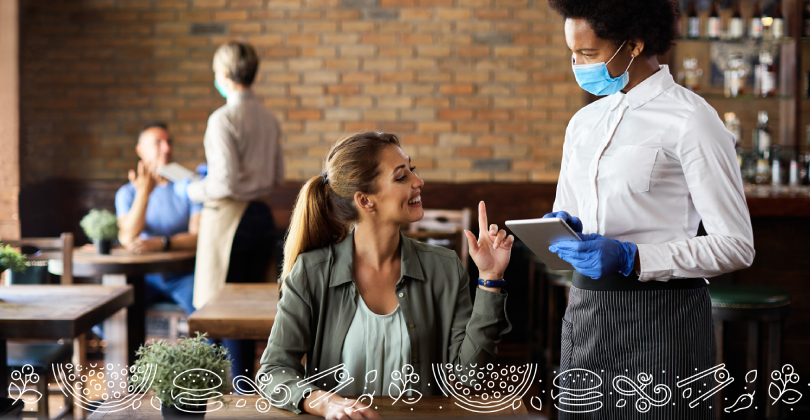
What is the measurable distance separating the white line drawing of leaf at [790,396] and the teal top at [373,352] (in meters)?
2.25

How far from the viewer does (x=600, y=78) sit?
60.3 inches

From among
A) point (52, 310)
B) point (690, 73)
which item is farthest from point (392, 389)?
point (690, 73)

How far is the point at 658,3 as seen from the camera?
1.49m

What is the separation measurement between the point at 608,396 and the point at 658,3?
0.88 meters

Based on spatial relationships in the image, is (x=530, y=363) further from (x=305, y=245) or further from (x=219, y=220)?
(x=305, y=245)

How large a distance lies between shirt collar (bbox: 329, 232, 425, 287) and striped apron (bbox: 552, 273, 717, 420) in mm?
417

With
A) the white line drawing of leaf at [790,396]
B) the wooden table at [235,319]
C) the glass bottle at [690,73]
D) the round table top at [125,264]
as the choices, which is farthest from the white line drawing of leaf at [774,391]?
the round table top at [125,264]

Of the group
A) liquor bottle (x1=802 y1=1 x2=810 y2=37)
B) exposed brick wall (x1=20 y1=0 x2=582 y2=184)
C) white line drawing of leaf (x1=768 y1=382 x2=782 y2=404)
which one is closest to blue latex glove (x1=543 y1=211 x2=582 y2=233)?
white line drawing of leaf (x1=768 y1=382 x2=782 y2=404)

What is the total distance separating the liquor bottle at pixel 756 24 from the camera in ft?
11.8

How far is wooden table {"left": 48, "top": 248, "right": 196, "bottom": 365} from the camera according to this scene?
3.18m

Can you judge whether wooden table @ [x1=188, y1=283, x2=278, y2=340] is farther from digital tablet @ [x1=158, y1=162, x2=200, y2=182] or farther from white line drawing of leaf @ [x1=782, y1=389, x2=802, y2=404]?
white line drawing of leaf @ [x1=782, y1=389, x2=802, y2=404]

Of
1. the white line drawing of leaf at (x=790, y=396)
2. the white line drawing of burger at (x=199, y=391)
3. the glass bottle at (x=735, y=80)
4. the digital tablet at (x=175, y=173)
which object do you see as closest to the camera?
the white line drawing of burger at (x=199, y=391)

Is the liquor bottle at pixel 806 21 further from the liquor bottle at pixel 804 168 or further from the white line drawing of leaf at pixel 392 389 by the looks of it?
the white line drawing of leaf at pixel 392 389

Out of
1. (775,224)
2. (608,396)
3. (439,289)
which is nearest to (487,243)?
(439,289)
